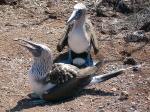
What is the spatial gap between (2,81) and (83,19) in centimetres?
139

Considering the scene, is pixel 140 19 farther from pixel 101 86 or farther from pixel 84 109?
pixel 84 109

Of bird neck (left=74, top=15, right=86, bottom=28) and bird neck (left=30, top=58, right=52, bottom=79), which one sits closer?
bird neck (left=30, top=58, right=52, bottom=79)

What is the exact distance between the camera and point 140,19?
10.2m

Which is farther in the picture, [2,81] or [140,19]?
[140,19]

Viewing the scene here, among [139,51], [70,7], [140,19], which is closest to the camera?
[139,51]

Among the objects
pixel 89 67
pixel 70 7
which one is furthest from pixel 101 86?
pixel 70 7

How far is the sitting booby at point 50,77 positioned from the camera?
7.75 meters

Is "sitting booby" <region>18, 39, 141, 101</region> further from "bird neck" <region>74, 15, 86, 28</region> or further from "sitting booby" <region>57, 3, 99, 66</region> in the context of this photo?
"bird neck" <region>74, 15, 86, 28</region>

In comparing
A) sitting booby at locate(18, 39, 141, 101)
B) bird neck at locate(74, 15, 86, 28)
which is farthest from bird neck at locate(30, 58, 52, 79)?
bird neck at locate(74, 15, 86, 28)

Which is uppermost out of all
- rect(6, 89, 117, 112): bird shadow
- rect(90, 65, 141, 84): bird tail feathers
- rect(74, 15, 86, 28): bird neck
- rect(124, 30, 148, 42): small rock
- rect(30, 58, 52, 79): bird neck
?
rect(74, 15, 86, 28): bird neck

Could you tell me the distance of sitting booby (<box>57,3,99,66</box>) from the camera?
27.7 ft

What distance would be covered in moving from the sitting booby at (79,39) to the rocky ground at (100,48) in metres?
0.34

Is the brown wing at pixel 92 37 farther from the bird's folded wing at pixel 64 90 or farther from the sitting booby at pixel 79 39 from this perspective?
the bird's folded wing at pixel 64 90

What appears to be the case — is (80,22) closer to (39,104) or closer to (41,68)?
(41,68)
